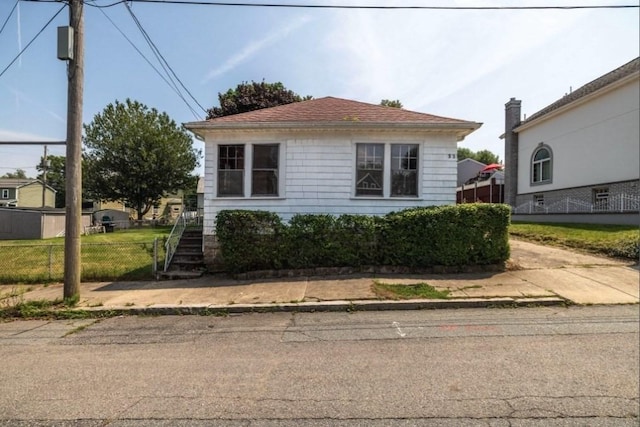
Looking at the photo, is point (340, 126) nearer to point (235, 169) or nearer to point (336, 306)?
point (235, 169)

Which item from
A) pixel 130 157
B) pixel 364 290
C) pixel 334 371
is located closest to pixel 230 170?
pixel 364 290

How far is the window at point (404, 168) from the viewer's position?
9.54 m

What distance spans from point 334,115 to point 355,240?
3617mm

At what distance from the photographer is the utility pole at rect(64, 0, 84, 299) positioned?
6590 millimetres

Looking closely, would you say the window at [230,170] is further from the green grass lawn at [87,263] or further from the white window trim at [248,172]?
the green grass lawn at [87,263]

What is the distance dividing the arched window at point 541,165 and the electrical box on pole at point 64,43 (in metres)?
21.2

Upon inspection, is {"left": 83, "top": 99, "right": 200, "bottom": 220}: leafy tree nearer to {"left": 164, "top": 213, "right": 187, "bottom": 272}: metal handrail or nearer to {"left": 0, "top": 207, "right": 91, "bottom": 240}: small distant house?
{"left": 0, "top": 207, "right": 91, "bottom": 240}: small distant house

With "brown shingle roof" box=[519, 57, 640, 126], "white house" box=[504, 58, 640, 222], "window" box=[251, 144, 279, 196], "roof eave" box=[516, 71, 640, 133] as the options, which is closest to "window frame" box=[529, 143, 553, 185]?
"white house" box=[504, 58, 640, 222]

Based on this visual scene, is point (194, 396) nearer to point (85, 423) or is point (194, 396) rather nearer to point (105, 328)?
point (85, 423)

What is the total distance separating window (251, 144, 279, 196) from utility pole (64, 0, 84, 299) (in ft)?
13.3

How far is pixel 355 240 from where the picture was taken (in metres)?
8.52

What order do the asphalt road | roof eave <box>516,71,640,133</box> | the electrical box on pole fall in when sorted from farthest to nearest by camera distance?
roof eave <box>516,71,640,133</box> → the electrical box on pole → the asphalt road

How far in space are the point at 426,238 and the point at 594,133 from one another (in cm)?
1302

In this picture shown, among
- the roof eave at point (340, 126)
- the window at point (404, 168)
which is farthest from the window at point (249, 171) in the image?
the window at point (404, 168)
